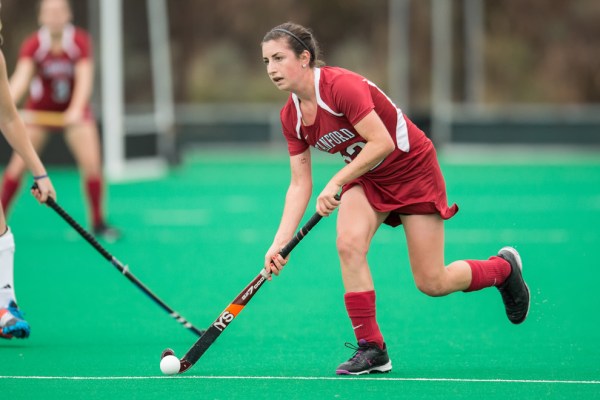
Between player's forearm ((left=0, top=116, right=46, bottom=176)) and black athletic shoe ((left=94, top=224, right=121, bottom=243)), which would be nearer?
player's forearm ((left=0, top=116, right=46, bottom=176))

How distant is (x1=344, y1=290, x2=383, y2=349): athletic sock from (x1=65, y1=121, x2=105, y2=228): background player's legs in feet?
16.8

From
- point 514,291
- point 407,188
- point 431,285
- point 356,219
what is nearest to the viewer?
point 356,219

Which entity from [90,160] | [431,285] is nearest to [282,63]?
[431,285]

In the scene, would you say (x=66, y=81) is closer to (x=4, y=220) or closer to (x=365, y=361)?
(x=4, y=220)

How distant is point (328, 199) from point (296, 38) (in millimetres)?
644

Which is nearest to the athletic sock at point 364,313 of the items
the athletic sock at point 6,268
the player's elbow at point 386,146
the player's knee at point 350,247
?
the player's knee at point 350,247

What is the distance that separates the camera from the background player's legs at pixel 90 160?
9.74 metres

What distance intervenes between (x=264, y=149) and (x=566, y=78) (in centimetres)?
1001

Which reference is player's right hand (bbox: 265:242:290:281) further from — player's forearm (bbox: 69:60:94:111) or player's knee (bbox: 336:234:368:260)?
player's forearm (bbox: 69:60:94:111)

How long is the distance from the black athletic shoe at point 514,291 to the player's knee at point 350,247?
0.97 m

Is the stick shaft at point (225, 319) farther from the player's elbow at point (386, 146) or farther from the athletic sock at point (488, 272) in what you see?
the athletic sock at point (488, 272)

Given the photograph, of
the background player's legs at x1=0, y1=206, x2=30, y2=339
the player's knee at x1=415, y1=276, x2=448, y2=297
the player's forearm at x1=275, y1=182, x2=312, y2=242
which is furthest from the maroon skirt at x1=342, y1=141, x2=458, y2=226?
the background player's legs at x1=0, y1=206, x2=30, y2=339

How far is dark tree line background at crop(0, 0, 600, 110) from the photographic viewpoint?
3047cm

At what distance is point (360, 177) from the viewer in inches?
207
